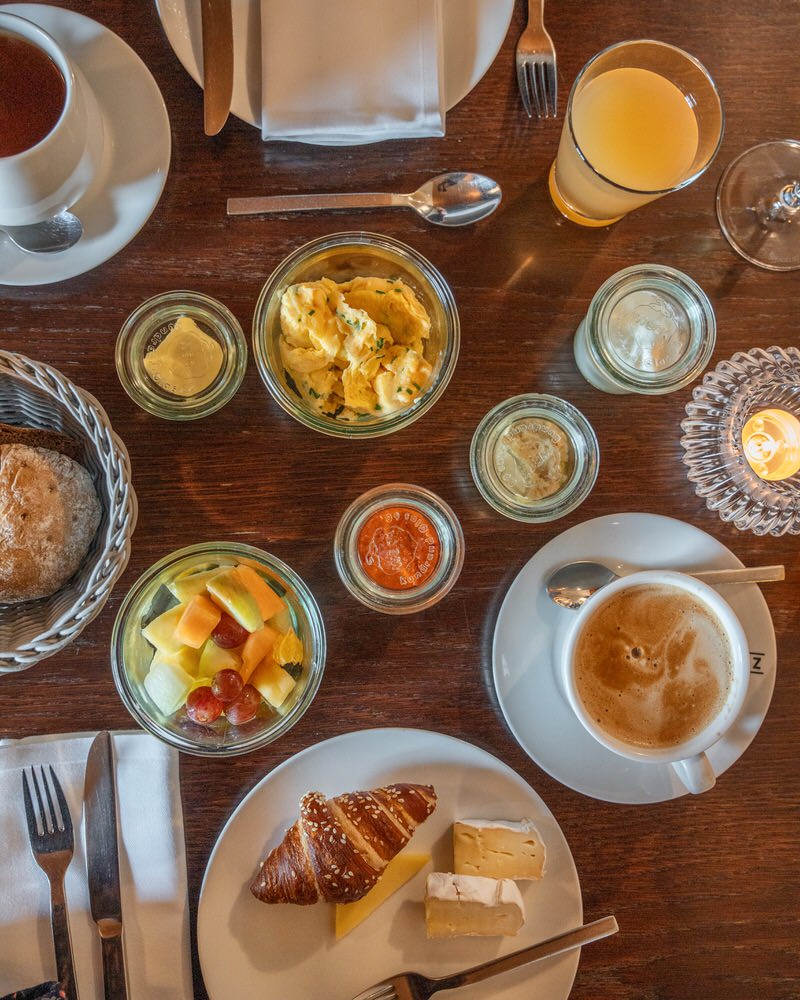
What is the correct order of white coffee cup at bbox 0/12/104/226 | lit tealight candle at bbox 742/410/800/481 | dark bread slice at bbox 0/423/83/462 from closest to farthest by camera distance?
white coffee cup at bbox 0/12/104/226, dark bread slice at bbox 0/423/83/462, lit tealight candle at bbox 742/410/800/481

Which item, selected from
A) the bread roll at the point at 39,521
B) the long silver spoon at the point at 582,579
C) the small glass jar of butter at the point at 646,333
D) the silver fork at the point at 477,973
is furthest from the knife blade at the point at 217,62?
the silver fork at the point at 477,973

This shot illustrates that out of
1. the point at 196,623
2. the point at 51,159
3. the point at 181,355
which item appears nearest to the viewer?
the point at 51,159

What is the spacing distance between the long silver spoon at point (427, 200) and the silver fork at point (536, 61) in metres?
0.19

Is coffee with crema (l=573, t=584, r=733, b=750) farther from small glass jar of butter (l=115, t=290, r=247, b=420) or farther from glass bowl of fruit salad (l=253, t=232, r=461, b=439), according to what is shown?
small glass jar of butter (l=115, t=290, r=247, b=420)

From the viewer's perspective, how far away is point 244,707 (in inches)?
49.8

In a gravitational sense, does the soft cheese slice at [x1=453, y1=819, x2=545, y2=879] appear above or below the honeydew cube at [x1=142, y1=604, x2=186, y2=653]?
below

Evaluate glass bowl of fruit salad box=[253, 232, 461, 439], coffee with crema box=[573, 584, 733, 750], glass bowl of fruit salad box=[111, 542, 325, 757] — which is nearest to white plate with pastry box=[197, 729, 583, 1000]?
glass bowl of fruit salad box=[111, 542, 325, 757]

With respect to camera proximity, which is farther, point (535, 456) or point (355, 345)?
point (535, 456)

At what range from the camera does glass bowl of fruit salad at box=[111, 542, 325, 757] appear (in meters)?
1.25

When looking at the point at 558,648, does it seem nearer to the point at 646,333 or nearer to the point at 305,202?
the point at 646,333

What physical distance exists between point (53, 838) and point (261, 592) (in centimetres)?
57

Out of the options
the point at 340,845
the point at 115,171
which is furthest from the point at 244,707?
the point at 115,171

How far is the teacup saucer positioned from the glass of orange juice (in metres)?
0.69

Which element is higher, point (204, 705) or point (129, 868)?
point (204, 705)
